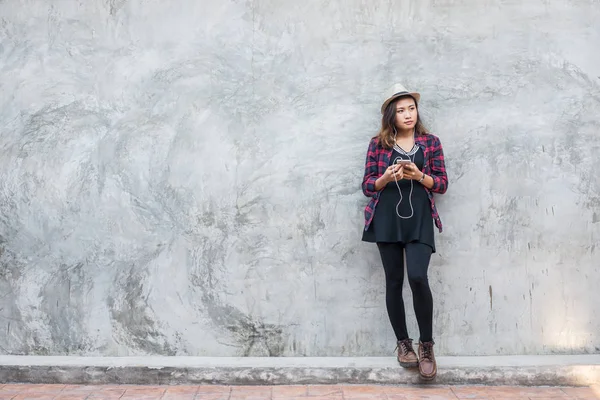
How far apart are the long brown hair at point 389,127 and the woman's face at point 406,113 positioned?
0.08ft

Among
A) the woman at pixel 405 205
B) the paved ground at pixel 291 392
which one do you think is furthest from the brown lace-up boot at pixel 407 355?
the paved ground at pixel 291 392

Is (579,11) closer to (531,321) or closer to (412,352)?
(531,321)

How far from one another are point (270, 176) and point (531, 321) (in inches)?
82.6

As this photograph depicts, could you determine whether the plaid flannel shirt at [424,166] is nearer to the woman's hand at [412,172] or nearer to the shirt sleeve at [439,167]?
the shirt sleeve at [439,167]

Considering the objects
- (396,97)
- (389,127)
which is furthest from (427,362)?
(396,97)

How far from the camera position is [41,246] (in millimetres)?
4719

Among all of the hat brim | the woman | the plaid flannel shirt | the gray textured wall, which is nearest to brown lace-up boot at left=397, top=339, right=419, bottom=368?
the woman

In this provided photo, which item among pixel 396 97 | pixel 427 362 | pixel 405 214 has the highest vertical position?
pixel 396 97

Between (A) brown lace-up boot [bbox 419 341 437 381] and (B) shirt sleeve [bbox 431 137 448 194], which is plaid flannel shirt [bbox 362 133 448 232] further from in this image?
(A) brown lace-up boot [bbox 419 341 437 381]

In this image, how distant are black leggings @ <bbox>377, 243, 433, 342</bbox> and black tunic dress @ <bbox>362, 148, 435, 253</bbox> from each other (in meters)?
0.07

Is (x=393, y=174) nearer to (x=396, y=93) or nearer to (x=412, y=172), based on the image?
(x=412, y=172)

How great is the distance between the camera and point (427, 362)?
4.15 m

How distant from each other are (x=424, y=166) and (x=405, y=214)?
367 mm

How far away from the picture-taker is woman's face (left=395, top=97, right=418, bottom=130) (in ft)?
14.2
